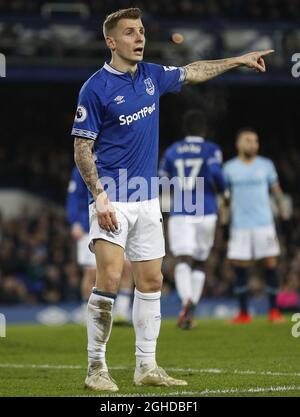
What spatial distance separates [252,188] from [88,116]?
7296mm

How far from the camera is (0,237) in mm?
21359

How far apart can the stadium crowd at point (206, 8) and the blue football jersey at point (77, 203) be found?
33.6ft

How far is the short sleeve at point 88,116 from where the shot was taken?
7.25m

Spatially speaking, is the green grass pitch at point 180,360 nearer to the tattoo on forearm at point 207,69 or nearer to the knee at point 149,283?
the knee at point 149,283

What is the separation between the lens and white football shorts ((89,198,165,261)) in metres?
7.43

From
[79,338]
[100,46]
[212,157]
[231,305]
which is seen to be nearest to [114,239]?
[79,338]

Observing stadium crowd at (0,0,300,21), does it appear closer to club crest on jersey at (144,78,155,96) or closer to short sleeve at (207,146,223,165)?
short sleeve at (207,146,223,165)

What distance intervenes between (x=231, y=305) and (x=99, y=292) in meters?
12.0

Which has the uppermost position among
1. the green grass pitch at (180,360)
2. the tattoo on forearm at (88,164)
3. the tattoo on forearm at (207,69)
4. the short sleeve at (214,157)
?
the tattoo on forearm at (207,69)

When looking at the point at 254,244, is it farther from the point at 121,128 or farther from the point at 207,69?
the point at 121,128

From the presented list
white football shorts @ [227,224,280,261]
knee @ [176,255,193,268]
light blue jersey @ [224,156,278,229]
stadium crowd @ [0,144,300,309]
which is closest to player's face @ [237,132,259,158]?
light blue jersey @ [224,156,278,229]

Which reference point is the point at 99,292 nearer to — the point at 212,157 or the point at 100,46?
the point at 212,157

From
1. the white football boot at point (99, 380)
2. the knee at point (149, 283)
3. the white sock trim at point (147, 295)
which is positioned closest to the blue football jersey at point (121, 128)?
the knee at point (149, 283)

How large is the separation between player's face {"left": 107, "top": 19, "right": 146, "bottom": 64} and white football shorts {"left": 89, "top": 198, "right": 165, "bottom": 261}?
1029 millimetres
